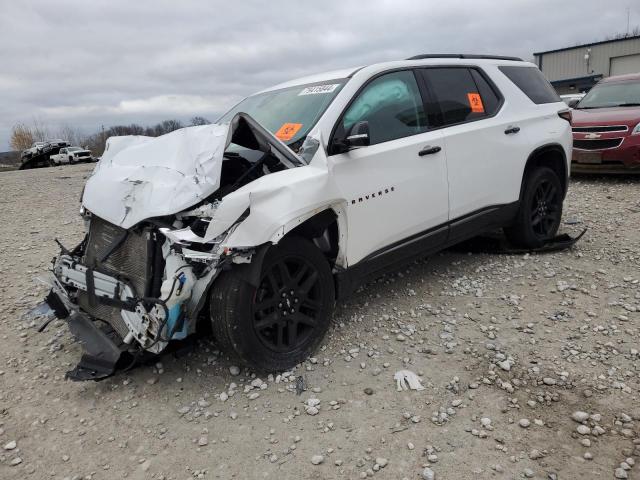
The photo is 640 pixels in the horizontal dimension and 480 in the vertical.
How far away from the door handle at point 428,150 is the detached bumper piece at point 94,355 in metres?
2.48

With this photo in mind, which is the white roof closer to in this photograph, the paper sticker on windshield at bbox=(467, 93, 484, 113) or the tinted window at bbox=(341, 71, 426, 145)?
the tinted window at bbox=(341, 71, 426, 145)

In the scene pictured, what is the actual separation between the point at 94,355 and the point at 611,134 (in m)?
8.10

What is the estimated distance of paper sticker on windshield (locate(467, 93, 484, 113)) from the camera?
4242 mm

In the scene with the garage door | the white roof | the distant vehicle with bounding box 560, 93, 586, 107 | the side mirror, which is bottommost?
the distant vehicle with bounding box 560, 93, 586, 107

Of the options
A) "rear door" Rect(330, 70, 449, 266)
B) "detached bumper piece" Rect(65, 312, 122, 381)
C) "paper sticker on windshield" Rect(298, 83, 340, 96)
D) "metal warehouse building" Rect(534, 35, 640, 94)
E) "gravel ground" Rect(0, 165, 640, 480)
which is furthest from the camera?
"metal warehouse building" Rect(534, 35, 640, 94)

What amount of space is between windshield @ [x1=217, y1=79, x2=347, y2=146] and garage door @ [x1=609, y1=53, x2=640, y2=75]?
39.7 metres

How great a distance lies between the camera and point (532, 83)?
16.0 feet

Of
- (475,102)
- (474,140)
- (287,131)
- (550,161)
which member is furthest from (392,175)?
(550,161)

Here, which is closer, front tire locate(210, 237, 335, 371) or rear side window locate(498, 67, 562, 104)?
front tire locate(210, 237, 335, 371)

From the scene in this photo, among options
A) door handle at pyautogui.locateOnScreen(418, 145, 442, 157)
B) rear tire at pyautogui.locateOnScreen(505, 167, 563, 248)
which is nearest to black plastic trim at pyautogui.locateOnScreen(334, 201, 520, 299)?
rear tire at pyautogui.locateOnScreen(505, 167, 563, 248)

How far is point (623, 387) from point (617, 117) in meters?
6.66

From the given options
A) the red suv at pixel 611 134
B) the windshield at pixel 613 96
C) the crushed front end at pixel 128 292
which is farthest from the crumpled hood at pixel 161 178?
the windshield at pixel 613 96

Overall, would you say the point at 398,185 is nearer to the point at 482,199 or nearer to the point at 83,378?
the point at 482,199

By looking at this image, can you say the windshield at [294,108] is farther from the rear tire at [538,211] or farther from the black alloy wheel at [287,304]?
the rear tire at [538,211]
